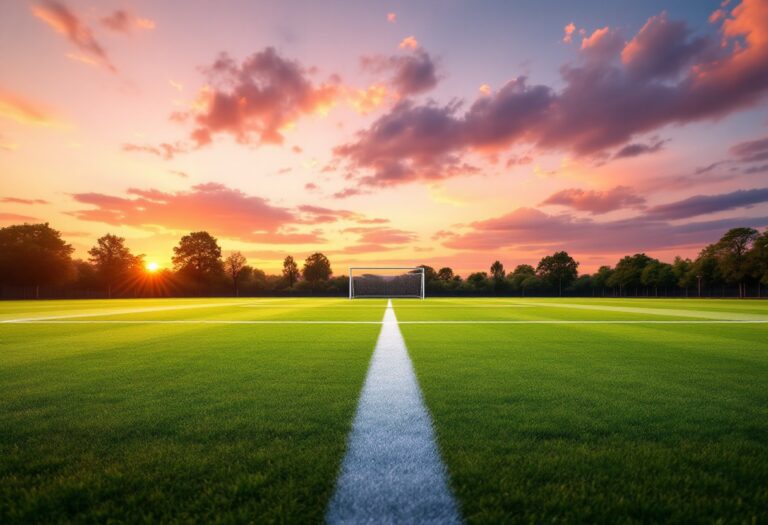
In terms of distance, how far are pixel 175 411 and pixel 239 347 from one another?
3.42 m

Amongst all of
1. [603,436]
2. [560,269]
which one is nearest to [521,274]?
[560,269]

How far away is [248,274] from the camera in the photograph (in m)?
76.2

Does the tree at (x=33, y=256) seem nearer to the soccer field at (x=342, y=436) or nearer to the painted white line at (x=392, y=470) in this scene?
the soccer field at (x=342, y=436)

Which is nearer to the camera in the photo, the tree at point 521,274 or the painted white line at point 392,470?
the painted white line at point 392,470

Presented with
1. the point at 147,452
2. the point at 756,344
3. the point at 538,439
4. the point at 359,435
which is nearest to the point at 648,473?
the point at 538,439

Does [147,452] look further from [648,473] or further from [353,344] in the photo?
[353,344]

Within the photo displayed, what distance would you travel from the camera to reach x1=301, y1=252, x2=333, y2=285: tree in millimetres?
91500

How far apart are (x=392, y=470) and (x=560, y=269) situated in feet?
317

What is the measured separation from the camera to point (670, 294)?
7669 cm

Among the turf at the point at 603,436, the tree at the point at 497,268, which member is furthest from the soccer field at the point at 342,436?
the tree at the point at 497,268

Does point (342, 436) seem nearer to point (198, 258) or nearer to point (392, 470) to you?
point (392, 470)

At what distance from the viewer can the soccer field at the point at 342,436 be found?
169cm

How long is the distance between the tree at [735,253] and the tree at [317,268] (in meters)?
71.1

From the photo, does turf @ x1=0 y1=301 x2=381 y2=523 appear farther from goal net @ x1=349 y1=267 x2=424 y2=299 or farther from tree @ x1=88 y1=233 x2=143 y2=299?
tree @ x1=88 y1=233 x2=143 y2=299
